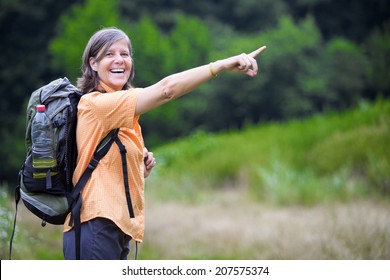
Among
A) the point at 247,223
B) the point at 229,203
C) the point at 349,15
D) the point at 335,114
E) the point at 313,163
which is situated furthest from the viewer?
the point at 349,15

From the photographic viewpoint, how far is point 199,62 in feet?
112

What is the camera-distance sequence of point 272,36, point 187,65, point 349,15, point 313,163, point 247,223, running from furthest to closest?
Result: 1. point 349,15
2. point 187,65
3. point 272,36
4. point 313,163
5. point 247,223

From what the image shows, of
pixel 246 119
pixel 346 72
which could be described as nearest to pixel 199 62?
pixel 246 119

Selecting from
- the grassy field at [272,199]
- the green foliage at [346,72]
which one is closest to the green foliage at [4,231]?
the grassy field at [272,199]

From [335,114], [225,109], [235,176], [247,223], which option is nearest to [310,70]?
[225,109]

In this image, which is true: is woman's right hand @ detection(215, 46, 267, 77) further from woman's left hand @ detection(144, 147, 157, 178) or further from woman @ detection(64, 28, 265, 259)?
woman's left hand @ detection(144, 147, 157, 178)

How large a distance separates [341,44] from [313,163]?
780 inches

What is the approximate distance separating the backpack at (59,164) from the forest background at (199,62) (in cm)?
2644

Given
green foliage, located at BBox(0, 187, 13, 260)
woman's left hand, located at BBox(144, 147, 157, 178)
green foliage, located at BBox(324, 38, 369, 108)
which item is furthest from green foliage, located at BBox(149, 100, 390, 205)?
green foliage, located at BBox(324, 38, 369, 108)

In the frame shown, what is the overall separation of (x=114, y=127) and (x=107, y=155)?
0.12 meters

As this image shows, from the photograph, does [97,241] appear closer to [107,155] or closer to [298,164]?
[107,155]

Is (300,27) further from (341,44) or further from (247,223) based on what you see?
(247,223)

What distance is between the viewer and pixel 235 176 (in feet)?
47.8

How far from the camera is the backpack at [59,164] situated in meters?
2.74
